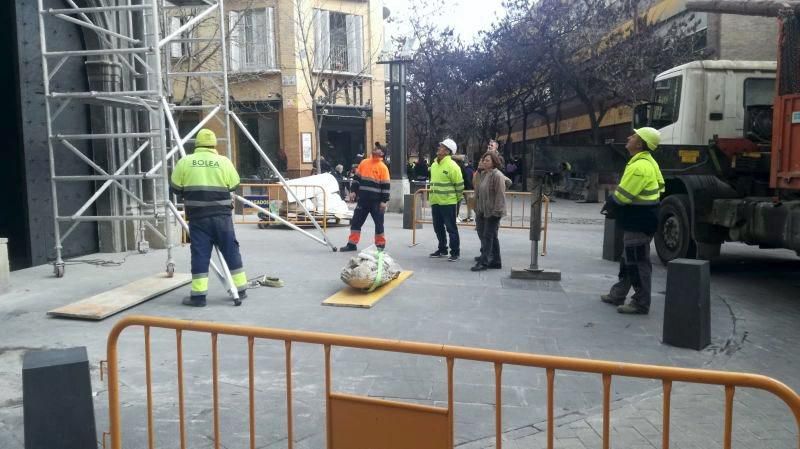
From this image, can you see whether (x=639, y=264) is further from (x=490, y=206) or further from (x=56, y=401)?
(x=56, y=401)

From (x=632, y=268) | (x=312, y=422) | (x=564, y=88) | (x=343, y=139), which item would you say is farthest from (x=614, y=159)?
(x=343, y=139)

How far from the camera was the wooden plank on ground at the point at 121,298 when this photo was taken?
20.2 ft

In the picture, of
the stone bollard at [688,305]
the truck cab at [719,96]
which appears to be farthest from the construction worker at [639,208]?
the truck cab at [719,96]

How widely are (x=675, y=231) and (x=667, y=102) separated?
1884 mm

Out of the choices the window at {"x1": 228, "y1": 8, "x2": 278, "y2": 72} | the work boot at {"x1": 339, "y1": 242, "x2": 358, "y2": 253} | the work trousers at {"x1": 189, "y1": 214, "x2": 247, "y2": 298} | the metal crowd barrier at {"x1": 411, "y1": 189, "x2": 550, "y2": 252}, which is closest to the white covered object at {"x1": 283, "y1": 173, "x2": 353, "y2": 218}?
the metal crowd barrier at {"x1": 411, "y1": 189, "x2": 550, "y2": 252}

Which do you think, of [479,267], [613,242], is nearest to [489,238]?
[479,267]

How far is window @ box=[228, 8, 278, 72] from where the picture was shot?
24688 millimetres

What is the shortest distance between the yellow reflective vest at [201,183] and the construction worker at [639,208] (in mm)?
3990

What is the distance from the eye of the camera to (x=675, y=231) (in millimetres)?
9180

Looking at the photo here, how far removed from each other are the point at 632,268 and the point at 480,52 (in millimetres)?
Answer: 21282

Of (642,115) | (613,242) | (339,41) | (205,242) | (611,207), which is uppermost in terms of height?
(339,41)

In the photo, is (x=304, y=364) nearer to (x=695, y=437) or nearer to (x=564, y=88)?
(x=695, y=437)

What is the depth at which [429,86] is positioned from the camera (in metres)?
28.1

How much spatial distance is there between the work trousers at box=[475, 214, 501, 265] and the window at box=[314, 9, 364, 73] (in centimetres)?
1746
